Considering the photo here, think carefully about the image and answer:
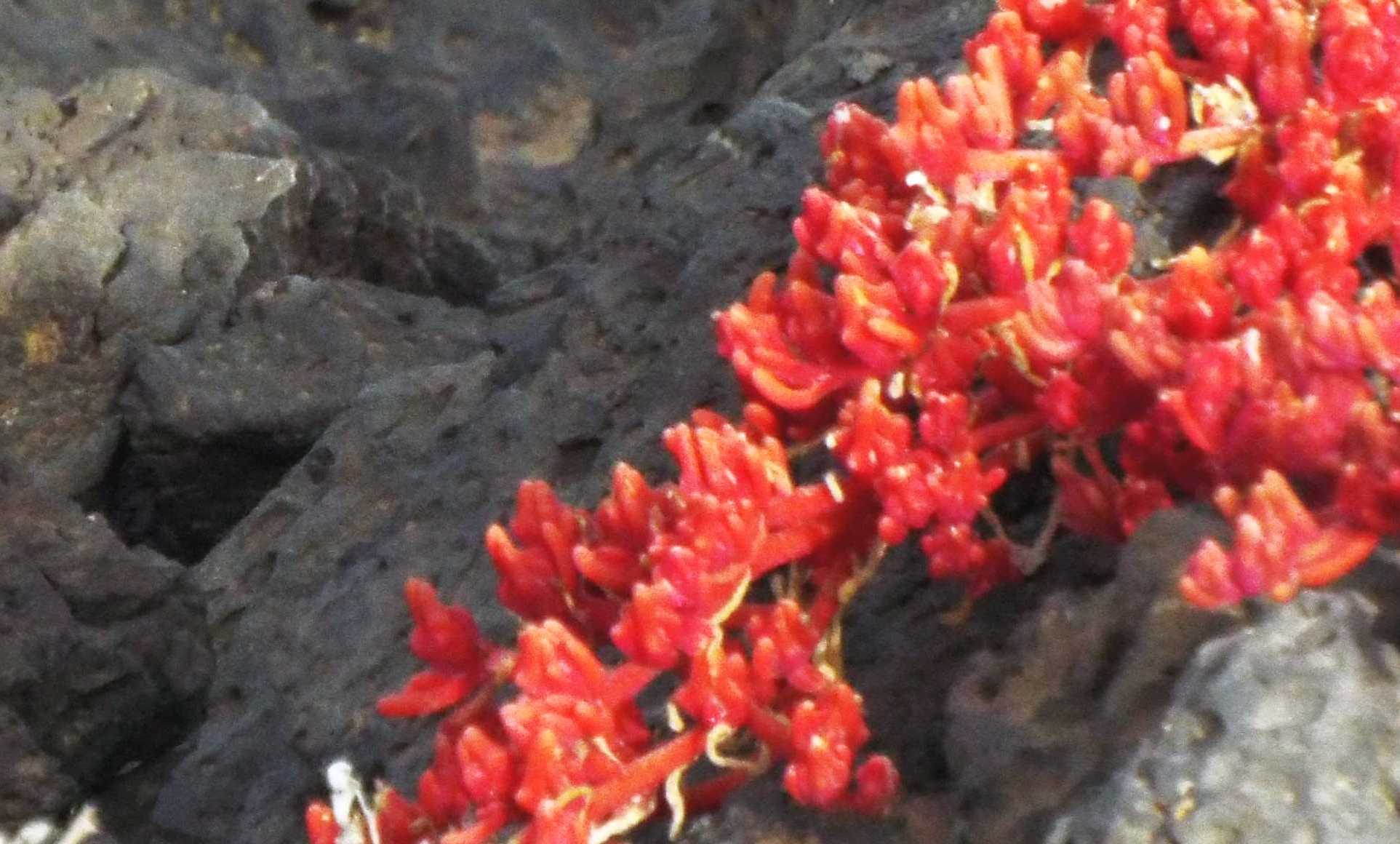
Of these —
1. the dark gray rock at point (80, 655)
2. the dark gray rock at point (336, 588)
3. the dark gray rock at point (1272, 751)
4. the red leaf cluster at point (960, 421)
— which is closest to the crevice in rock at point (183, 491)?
the dark gray rock at point (336, 588)

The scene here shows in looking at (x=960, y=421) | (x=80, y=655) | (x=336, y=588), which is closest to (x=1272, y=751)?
(x=960, y=421)

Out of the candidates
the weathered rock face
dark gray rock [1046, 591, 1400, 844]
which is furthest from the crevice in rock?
dark gray rock [1046, 591, 1400, 844]

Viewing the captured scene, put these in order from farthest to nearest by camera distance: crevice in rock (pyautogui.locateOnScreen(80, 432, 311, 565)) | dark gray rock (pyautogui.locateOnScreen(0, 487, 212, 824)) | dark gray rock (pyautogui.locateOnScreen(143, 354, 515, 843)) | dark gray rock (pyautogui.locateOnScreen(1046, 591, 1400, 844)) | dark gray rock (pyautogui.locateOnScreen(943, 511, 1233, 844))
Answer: crevice in rock (pyautogui.locateOnScreen(80, 432, 311, 565)), dark gray rock (pyautogui.locateOnScreen(0, 487, 212, 824)), dark gray rock (pyautogui.locateOnScreen(143, 354, 515, 843)), dark gray rock (pyautogui.locateOnScreen(943, 511, 1233, 844)), dark gray rock (pyautogui.locateOnScreen(1046, 591, 1400, 844))

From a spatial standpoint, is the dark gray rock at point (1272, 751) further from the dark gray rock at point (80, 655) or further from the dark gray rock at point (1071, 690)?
the dark gray rock at point (80, 655)

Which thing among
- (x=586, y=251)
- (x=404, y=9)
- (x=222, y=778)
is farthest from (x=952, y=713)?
(x=404, y=9)

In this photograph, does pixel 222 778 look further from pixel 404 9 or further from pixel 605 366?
pixel 404 9

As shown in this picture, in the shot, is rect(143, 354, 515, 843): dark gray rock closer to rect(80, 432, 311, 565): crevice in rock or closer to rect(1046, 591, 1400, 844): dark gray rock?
rect(80, 432, 311, 565): crevice in rock
